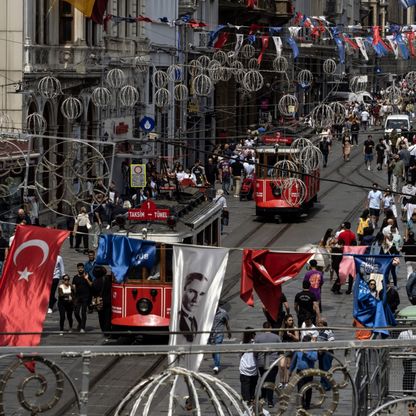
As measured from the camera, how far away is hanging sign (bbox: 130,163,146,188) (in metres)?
43.8

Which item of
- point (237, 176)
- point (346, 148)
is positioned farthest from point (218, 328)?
point (346, 148)

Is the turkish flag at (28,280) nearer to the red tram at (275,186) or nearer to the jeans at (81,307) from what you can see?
the jeans at (81,307)

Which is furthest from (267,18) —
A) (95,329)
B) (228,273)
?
(95,329)

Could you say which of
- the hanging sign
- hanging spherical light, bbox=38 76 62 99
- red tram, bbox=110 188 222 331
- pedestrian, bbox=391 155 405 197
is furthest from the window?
red tram, bbox=110 188 222 331

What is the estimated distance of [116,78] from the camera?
1833 inches

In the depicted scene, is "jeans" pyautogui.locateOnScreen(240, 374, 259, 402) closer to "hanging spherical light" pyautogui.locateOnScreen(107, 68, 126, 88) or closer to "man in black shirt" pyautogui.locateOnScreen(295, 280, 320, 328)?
"man in black shirt" pyautogui.locateOnScreen(295, 280, 320, 328)

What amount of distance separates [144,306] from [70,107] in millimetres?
18208

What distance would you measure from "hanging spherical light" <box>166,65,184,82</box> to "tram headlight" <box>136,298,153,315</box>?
2228 cm

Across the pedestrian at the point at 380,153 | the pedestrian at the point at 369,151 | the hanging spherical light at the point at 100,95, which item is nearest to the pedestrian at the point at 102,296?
the hanging spherical light at the point at 100,95

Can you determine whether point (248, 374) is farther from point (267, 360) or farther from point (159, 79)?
point (159, 79)

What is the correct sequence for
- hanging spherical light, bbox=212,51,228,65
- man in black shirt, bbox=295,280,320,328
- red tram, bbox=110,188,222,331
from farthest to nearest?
hanging spherical light, bbox=212,51,228,65
red tram, bbox=110,188,222,331
man in black shirt, bbox=295,280,320,328

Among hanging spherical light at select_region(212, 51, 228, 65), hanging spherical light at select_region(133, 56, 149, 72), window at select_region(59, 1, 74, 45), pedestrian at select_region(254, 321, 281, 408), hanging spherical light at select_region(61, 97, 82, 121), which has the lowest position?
pedestrian at select_region(254, 321, 281, 408)

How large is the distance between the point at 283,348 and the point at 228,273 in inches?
857

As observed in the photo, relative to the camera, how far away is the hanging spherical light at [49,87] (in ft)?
141
